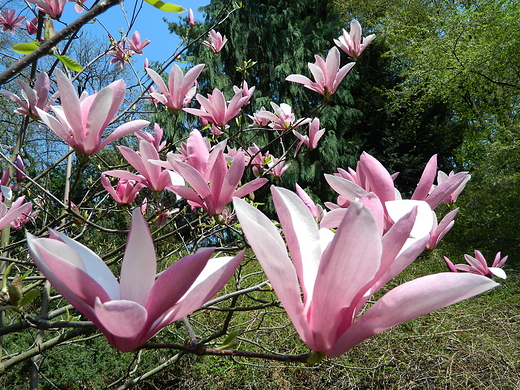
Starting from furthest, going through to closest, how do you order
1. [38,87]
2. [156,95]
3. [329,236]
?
1. [156,95]
2. [38,87]
3. [329,236]

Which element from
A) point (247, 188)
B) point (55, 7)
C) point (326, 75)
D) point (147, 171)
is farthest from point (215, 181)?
point (55, 7)

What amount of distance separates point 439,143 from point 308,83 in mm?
12374

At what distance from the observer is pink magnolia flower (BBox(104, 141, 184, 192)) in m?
0.79

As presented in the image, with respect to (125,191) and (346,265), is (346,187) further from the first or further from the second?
(125,191)

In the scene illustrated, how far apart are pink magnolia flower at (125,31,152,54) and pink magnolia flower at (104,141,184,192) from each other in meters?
1.67

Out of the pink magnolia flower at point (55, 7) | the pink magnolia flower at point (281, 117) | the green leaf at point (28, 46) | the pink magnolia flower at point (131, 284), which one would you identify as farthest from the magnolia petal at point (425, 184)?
the pink magnolia flower at point (55, 7)

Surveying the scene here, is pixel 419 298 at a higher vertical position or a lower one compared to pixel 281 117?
lower

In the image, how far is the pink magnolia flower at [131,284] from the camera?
293mm

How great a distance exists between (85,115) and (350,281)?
0.55m

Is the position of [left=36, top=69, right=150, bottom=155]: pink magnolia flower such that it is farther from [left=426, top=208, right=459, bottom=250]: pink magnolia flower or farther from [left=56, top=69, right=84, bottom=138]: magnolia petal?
[left=426, top=208, right=459, bottom=250]: pink magnolia flower

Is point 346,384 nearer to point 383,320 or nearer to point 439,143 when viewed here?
point 383,320

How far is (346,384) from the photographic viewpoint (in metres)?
3.22

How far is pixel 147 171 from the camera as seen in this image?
0.87 meters

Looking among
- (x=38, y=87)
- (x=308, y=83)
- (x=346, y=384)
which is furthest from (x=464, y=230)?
(x=38, y=87)
